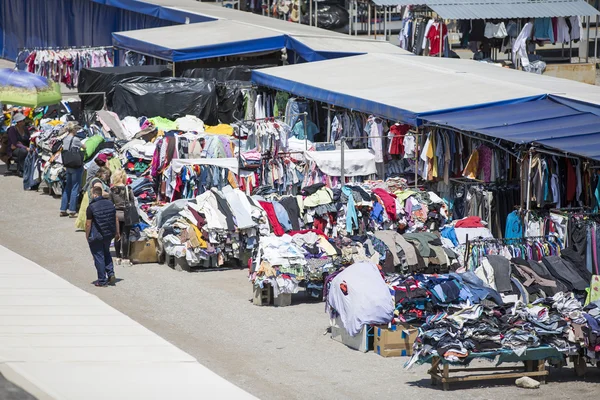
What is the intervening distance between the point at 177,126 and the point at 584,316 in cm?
1186

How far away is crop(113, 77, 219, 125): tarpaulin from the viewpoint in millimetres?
24547

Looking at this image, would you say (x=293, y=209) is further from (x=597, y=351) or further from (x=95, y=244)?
(x=597, y=351)

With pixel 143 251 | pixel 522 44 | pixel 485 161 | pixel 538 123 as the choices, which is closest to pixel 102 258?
pixel 143 251

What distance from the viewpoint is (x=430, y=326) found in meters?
13.2

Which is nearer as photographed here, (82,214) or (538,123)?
(538,123)

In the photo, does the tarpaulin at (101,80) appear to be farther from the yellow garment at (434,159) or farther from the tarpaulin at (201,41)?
the yellow garment at (434,159)

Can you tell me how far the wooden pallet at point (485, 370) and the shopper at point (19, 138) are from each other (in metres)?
13.7

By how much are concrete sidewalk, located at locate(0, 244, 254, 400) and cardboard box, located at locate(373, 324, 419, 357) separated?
326 centimetres

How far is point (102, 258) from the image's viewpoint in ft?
55.4

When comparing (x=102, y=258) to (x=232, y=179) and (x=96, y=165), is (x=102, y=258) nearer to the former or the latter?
(x=96, y=165)

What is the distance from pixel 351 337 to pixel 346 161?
6129 millimetres

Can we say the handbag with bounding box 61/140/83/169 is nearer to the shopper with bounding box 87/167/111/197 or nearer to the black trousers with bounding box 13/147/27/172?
the shopper with bounding box 87/167/111/197

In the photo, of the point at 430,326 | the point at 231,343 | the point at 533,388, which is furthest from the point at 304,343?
the point at 533,388

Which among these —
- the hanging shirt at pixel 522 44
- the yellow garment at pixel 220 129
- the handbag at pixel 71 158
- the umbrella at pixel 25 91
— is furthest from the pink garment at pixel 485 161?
the hanging shirt at pixel 522 44
